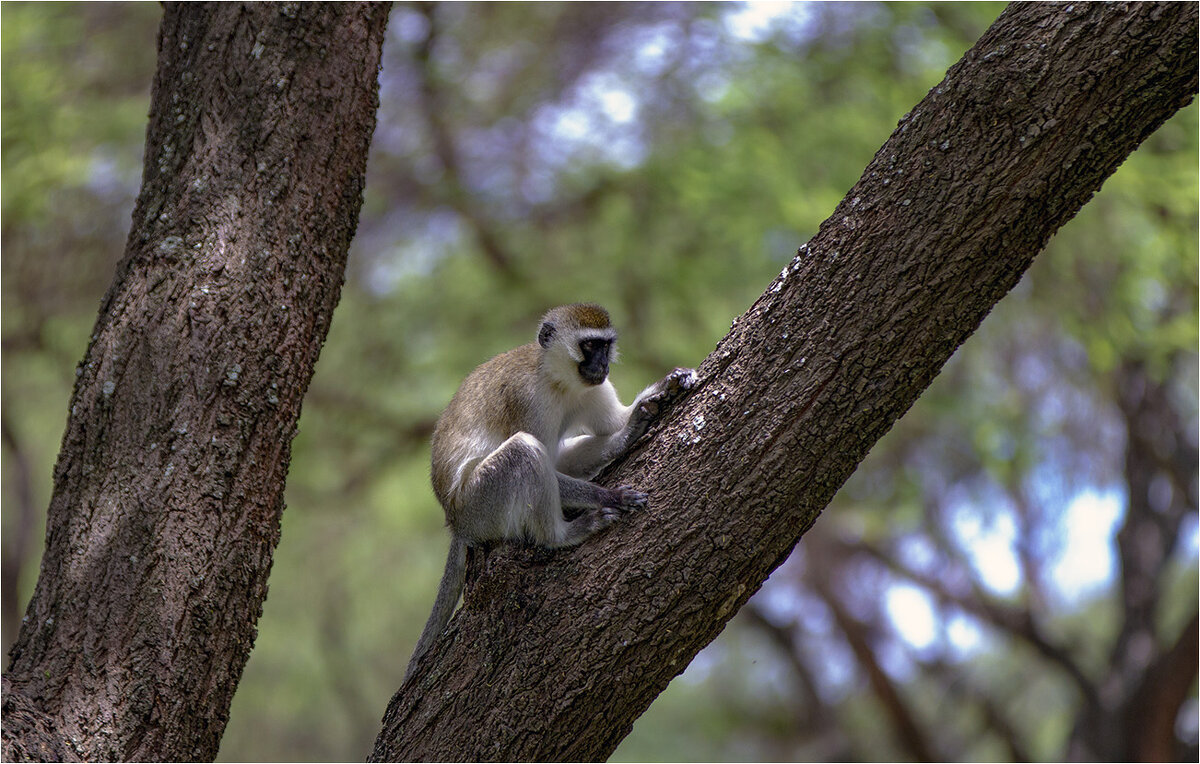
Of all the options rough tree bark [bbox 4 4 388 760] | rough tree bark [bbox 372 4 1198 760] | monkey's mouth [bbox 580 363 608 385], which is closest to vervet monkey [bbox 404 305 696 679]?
monkey's mouth [bbox 580 363 608 385]

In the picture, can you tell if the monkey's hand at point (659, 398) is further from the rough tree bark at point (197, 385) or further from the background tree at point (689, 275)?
the background tree at point (689, 275)

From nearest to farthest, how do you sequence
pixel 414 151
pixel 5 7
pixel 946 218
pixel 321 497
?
pixel 946 218, pixel 5 7, pixel 414 151, pixel 321 497

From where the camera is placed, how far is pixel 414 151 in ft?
33.6

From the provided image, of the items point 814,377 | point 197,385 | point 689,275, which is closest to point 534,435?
point 197,385

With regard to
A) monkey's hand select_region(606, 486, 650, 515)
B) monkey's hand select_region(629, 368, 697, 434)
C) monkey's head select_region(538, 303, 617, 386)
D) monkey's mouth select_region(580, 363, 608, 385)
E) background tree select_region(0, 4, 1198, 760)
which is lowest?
monkey's hand select_region(606, 486, 650, 515)

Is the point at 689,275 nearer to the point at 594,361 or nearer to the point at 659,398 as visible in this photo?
the point at 594,361

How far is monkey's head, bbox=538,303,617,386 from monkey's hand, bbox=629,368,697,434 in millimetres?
486

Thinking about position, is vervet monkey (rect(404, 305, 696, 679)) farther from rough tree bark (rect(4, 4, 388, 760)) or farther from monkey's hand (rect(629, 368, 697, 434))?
rough tree bark (rect(4, 4, 388, 760))

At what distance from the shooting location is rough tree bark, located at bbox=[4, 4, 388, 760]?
11.6 ft

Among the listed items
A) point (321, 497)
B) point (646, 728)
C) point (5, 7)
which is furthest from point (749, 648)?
point (5, 7)

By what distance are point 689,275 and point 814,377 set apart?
20.7ft

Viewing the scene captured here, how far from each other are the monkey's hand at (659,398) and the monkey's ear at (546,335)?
0.75 m

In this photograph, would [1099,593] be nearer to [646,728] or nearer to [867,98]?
[646,728]

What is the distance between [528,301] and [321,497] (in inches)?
127
